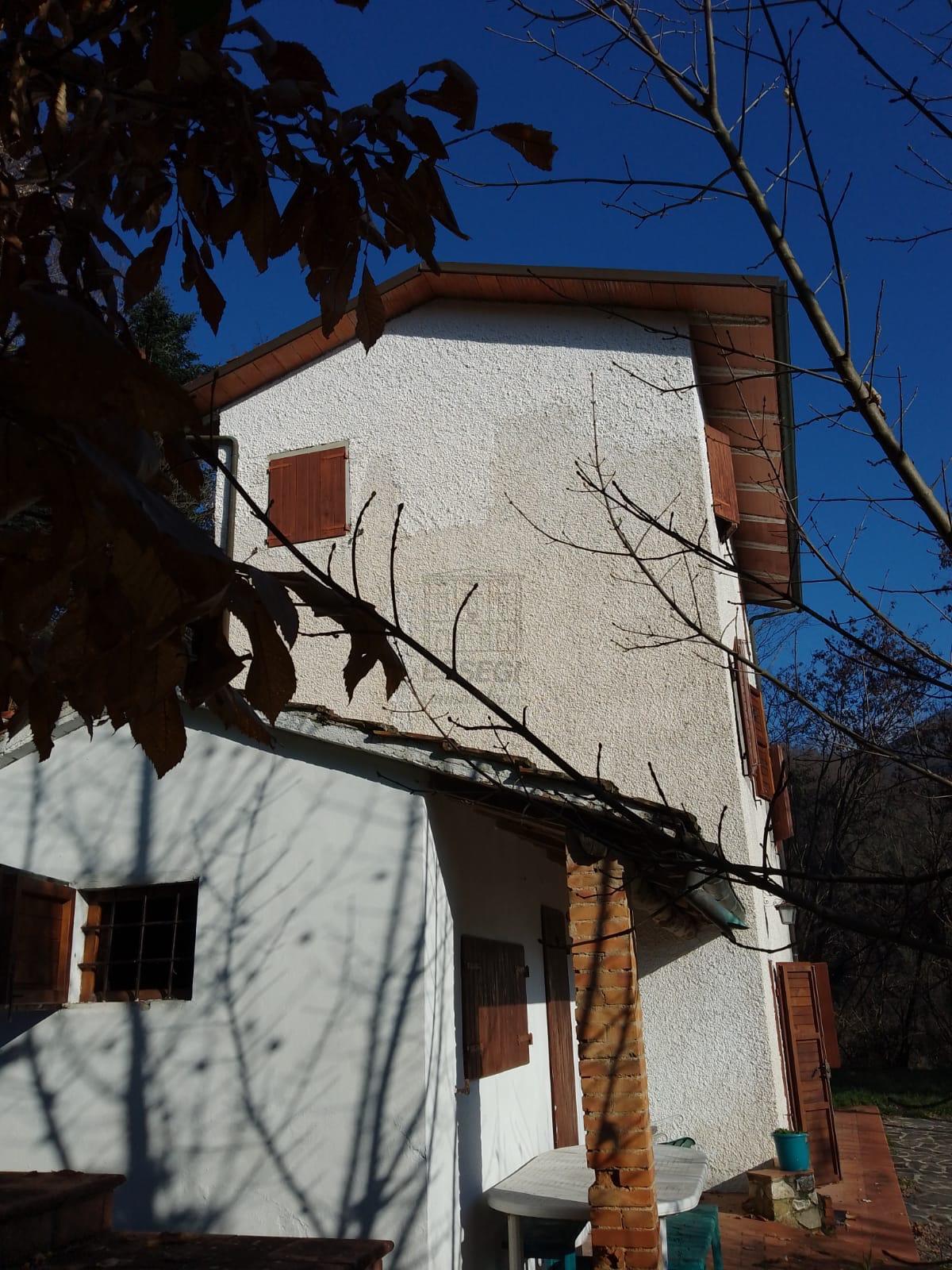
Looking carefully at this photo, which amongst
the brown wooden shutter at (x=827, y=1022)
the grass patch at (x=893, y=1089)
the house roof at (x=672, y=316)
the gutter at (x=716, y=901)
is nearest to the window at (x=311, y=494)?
the house roof at (x=672, y=316)

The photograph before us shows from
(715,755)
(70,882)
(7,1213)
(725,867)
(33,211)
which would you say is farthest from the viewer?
(715,755)

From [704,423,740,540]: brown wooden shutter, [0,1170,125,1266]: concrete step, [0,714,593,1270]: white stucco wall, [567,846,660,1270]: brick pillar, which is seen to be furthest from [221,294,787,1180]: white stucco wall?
[0,1170,125,1266]: concrete step

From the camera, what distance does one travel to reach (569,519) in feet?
34.6

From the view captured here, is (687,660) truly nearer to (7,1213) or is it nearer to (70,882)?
(70,882)

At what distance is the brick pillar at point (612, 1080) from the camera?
510 centimetres

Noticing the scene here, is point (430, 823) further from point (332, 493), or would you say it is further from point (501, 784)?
point (332, 493)

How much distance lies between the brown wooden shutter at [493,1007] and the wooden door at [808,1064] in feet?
11.8

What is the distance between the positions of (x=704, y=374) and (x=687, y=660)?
3.19 m

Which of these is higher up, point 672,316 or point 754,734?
point 672,316

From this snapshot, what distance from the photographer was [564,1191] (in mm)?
5988

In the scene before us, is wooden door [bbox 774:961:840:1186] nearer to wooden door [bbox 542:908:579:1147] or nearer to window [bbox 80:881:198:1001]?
wooden door [bbox 542:908:579:1147]

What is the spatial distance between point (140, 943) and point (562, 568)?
5715mm

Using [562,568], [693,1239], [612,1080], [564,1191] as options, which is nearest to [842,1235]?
[693,1239]

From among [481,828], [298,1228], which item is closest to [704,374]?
[481,828]
